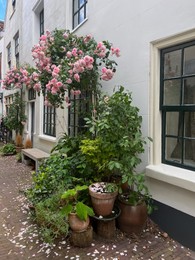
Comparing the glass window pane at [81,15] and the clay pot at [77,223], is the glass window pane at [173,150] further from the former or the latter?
the glass window pane at [81,15]

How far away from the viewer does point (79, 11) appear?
216 inches

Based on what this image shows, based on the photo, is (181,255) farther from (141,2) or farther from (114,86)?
(141,2)

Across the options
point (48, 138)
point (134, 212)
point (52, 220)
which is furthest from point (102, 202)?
point (48, 138)

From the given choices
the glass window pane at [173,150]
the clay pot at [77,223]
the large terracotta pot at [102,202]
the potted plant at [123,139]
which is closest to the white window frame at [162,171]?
the glass window pane at [173,150]

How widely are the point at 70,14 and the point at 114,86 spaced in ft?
10.1

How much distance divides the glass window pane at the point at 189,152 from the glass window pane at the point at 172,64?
947 mm

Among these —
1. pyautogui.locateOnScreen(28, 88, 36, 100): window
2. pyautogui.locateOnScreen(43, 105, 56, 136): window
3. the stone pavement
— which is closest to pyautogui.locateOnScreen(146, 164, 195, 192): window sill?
the stone pavement

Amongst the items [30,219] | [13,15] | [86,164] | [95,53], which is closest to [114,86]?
[95,53]

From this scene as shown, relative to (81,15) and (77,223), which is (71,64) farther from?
(77,223)

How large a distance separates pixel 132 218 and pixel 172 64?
2.22 m

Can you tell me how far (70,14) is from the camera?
19.0 feet

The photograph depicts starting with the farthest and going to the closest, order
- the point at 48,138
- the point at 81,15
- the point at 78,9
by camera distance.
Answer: the point at 48,138 < the point at 78,9 < the point at 81,15

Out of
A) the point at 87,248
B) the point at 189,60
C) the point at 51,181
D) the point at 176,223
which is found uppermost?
the point at 189,60

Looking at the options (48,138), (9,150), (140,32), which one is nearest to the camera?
(140,32)
